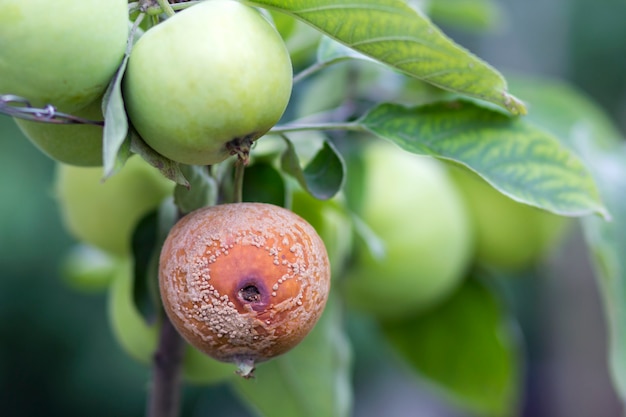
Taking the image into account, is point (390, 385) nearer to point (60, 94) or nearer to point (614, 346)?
point (614, 346)

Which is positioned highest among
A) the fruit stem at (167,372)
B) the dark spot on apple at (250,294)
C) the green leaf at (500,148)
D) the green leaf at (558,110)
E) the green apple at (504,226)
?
the dark spot on apple at (250,294)

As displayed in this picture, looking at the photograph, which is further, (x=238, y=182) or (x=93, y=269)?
(x=93, y=269)

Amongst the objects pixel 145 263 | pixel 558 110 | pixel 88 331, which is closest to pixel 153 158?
pixel 145 263

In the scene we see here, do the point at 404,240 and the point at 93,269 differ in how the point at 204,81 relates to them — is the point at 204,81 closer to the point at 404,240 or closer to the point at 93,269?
the point at 404,240

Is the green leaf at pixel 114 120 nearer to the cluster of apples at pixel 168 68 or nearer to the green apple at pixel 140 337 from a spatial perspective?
the cluster of apples at pixel 168 68

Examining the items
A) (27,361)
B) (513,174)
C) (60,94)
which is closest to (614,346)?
(513,174)

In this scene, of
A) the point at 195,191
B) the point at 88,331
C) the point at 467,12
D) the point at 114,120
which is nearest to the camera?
the point at 114,120

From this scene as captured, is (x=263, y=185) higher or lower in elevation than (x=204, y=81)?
lower

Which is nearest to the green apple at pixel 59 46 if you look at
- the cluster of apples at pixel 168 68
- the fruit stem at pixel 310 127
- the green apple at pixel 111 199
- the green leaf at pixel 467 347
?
the cluster of apples at pixel 168 68
